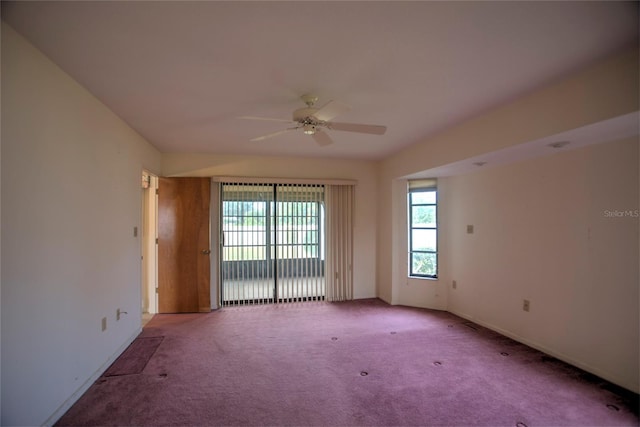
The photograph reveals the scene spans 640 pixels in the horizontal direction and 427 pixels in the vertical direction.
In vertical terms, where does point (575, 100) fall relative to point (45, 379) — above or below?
Result: above

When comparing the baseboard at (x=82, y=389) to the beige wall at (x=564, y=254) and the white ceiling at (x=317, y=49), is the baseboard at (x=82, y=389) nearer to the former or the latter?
the white ceiling at (x=317, y=49)

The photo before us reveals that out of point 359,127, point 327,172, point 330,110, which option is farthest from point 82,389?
point 327,172

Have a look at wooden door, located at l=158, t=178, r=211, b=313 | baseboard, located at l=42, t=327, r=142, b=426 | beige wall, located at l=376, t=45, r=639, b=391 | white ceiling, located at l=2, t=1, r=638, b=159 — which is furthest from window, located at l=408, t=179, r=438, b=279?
baseboard, located at l=42, t=327, r=142, b=426

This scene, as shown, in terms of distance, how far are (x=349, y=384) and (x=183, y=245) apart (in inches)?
127

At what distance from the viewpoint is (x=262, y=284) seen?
Answer: 4.86m

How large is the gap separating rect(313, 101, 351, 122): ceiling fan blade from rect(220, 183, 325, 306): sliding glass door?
8.76 ft

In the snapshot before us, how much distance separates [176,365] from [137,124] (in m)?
2.62

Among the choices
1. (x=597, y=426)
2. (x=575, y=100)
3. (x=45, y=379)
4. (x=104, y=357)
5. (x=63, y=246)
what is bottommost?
(x=597, y=426)

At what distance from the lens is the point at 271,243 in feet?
16.0

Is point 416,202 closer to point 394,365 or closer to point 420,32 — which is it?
point 394,365

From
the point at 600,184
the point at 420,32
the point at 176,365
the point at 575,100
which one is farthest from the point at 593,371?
the point at 176,365

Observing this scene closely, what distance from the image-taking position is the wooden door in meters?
4.41

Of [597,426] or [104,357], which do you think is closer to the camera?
[597,426]

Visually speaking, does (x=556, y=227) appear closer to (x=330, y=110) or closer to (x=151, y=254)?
(x=330, y=110)
